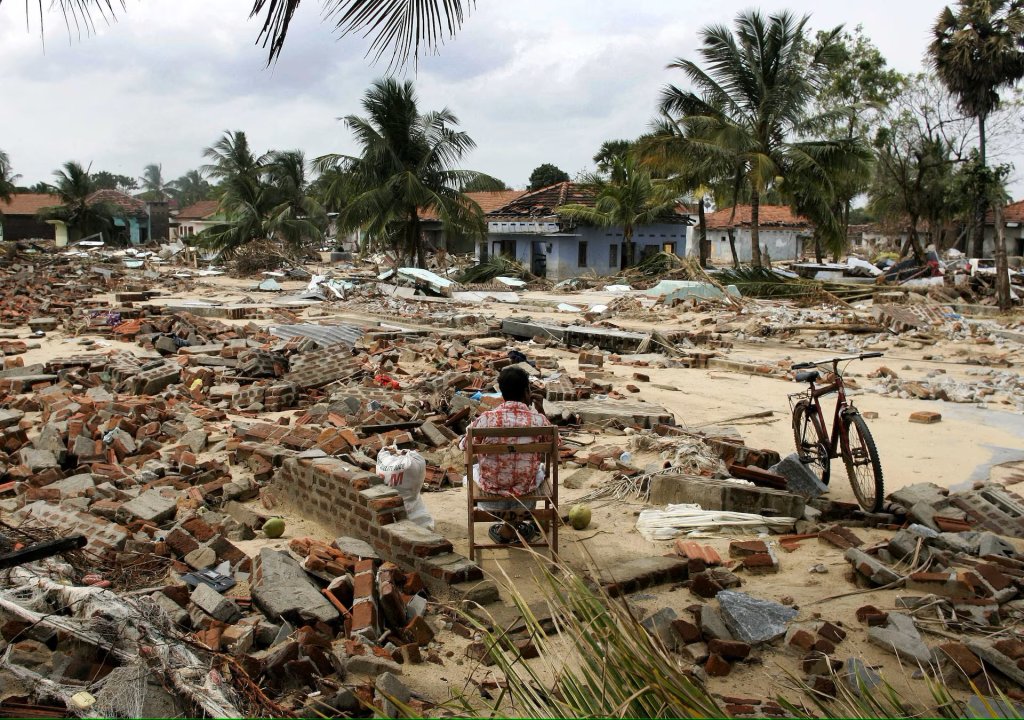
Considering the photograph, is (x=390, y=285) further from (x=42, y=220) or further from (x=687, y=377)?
(x=42, y=220)

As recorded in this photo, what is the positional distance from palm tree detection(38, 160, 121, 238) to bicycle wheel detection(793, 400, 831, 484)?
57.3 metres

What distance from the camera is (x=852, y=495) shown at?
6566 millimetres

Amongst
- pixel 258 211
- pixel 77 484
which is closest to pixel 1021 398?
pixel 77 484

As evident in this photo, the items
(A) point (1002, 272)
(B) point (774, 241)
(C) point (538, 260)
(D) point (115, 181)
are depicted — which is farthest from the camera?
(D) point (115, 181)

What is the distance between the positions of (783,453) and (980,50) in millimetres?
28588

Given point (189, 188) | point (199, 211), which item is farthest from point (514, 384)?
point (189, 188)

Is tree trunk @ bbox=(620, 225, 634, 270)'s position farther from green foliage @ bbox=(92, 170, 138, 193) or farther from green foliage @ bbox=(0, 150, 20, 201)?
green foliage @ bbox=(92, 170, 138, 193)

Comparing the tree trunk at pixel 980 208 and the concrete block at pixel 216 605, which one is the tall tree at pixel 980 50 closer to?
the tree trunk at pixel 980 208

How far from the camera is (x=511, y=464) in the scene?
4.87 metres

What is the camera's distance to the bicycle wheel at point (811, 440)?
6320 millimetres

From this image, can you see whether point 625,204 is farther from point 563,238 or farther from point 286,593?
point 286,593

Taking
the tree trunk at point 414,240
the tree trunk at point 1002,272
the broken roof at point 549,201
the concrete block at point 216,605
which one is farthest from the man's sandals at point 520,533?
the broken roof at point 549,201

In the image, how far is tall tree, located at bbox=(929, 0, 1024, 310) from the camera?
29391 millimetres

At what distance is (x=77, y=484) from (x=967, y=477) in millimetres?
7275
